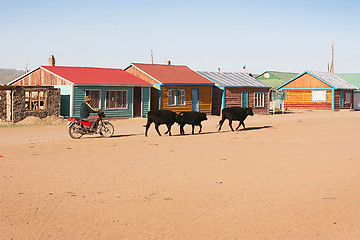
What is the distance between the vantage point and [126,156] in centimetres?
1330

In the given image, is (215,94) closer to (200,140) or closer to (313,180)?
(200,140)

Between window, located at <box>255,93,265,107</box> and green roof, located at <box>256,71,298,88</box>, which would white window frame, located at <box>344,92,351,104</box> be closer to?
green roof, located at <box>256,71,298,88</box>

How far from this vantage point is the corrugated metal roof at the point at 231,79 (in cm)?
3912

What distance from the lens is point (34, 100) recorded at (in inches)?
1113

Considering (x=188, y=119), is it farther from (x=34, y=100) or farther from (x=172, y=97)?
(x=172, y=97)

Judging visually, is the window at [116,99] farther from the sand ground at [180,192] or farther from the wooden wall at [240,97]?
the sand ground at [180,192]

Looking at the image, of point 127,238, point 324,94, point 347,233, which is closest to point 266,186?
point 347,233

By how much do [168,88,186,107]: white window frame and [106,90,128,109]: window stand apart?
13.0 feet

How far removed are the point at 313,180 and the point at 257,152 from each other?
14.7ft

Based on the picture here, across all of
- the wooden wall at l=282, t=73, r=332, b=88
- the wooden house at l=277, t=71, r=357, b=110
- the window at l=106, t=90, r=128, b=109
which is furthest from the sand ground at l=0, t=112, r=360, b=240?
the wooden wall at l=282, t=73, r=332, b=88

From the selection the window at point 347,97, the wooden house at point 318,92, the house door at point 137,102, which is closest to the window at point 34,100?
the house door at point 137,102

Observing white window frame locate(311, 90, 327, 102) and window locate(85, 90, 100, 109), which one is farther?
white window frame locate(311, 90, 327, 102)

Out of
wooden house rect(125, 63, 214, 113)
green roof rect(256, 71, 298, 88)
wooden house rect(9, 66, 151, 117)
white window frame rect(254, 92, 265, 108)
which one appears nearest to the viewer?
wooden house rect(9, 66, 151, 117)

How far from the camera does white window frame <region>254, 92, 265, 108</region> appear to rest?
41.2 m
